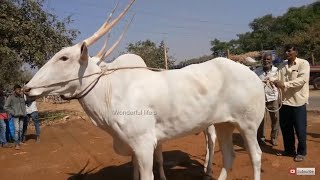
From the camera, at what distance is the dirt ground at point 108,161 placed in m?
6.07

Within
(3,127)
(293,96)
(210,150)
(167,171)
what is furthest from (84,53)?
(3,127)

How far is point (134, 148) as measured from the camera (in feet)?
13.4

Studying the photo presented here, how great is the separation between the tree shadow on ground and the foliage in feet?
23.7

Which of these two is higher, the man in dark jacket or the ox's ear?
the ox's ear

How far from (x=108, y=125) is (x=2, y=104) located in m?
7.25

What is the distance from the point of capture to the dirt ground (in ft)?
19.9

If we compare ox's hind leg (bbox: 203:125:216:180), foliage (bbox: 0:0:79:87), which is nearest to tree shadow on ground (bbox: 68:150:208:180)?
ox's hind leg (bbox: 203:125:216:180)

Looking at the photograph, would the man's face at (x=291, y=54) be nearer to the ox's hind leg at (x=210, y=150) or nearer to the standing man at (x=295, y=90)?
the standing man at (x=295, y=90)

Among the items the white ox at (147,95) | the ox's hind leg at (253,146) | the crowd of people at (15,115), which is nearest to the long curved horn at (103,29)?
the white ox at (147,95)

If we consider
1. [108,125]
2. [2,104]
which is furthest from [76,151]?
[108,125]

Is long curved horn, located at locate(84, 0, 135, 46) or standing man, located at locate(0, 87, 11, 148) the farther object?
standing man, located at locate(0, 87, 11, 148)

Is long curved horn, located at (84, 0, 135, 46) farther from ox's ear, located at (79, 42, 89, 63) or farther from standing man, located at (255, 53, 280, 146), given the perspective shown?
standing man, located at (255, 53, 280, 146)

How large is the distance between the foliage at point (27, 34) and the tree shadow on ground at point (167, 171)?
23.7 ft

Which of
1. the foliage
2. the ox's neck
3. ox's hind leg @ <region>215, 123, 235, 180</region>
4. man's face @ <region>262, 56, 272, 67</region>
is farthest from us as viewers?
the foliage
